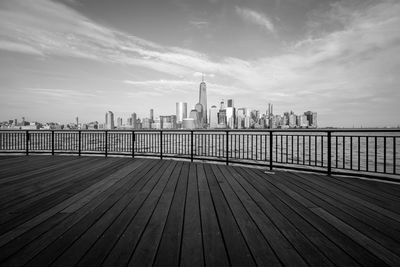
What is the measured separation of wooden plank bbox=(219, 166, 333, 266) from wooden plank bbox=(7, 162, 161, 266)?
202cm

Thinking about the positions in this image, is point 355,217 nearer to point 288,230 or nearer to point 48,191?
point 288,230

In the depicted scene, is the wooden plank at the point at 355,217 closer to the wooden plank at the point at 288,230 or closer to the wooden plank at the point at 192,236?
the wooden plank at the point at 288,230

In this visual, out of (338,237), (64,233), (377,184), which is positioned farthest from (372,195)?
(64,233)

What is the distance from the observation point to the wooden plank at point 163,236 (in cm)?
137

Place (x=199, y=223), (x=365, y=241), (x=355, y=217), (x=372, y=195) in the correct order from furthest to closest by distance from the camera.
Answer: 1. (x=372, y=195)
2. (x=355, y=217)
3. (x=199, y=223)
4. (x=365, y=241)

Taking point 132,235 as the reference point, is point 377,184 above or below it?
below

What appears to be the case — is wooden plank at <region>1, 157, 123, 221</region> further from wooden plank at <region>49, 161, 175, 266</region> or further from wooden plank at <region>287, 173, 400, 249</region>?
wooden plank at <region>287, 173, 400, 249</region>

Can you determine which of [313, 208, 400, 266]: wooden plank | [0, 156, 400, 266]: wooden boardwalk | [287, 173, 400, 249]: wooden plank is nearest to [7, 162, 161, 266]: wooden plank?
[0, 156, 400, 266]: wooden boardwalk

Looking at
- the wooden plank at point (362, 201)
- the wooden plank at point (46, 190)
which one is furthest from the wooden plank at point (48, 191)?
the wooden plank at point (362, 201)

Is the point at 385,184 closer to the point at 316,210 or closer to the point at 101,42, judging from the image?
the point at 316,210

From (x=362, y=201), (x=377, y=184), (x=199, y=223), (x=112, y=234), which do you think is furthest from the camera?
(x=377, y=184)

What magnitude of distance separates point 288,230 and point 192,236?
3.45 feet

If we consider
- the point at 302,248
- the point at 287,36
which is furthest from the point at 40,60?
the point at 302,248

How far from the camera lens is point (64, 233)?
180 centimetres
